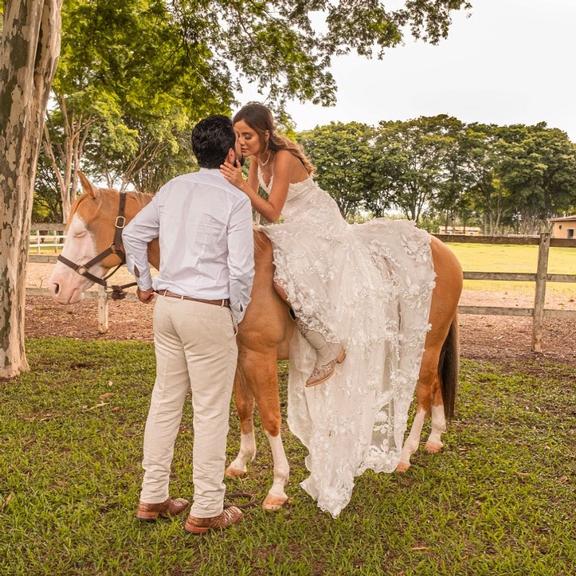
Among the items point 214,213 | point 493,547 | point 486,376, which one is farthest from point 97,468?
point 486,376

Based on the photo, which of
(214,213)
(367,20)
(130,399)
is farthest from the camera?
(367,20)

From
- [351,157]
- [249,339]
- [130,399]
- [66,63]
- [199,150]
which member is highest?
[351,157]

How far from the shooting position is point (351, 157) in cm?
4594

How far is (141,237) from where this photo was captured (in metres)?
2.82

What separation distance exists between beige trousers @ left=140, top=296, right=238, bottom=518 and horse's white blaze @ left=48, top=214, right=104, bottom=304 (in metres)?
0.79

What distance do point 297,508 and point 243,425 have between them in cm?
73

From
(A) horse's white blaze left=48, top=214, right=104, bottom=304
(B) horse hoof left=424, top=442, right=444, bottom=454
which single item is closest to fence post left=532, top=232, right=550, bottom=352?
(B) horse hoof left=424, top=442, right=444, bottom=454

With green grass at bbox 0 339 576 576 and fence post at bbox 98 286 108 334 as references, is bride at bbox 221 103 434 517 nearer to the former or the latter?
green grass at bbox 0 339 576 576

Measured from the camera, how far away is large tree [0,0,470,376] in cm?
580

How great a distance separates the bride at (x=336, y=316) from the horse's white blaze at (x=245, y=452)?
45 centimetres

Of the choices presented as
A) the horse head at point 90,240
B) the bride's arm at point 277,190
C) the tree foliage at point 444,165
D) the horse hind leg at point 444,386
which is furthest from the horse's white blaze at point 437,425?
the tree foliage at point 444,165

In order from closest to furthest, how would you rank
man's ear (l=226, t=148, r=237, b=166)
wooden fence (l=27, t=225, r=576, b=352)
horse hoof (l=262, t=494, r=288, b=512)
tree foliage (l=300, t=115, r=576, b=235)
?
man's ear (l=226, t=148, r=237, b=166)
horse hoof (l=262, t=494, r=288, b=512)
wooden fence (l=27, t=225, r=576, b=352)
tree foliage (l=300, t=115, r=576, b=235)

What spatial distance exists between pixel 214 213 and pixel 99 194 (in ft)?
3.49

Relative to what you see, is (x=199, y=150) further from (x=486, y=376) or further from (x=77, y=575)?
(x=486, y=376)
